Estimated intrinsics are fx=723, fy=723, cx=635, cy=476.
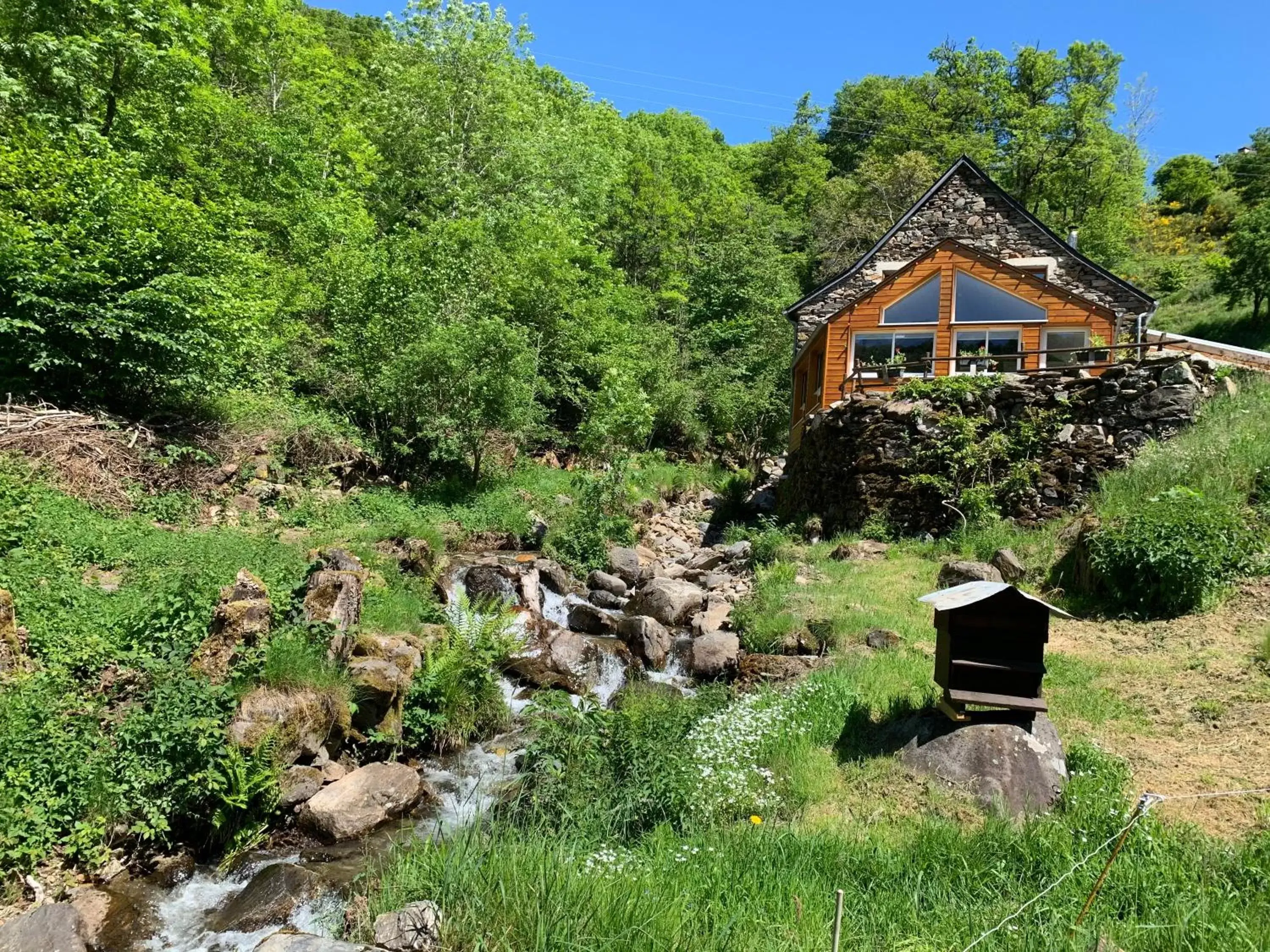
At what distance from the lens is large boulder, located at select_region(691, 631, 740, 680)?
1018 cm

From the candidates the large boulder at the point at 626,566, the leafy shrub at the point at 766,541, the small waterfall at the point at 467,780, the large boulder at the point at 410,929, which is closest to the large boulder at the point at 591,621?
the large boulder at the point at 626,566

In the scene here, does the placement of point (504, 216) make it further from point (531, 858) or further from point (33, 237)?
point (531, 858)

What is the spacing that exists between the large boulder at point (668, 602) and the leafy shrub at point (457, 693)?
3.95 meters

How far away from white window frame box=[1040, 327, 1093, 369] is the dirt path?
34.4 feet

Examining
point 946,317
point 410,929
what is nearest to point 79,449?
point 410,929

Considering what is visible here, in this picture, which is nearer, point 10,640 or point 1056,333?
point 10,640

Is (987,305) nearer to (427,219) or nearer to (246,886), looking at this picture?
(427,219)

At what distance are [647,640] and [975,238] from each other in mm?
16237

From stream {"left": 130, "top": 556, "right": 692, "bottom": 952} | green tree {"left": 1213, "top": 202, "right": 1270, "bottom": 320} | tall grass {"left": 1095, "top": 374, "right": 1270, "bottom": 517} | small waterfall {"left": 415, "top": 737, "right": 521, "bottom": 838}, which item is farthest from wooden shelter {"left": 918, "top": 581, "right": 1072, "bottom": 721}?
green tree {"left": 1213, "top": 202, "right": 1270, "bottom": 320}

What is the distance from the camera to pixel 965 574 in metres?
10.4

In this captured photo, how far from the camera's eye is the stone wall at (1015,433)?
12758 mm

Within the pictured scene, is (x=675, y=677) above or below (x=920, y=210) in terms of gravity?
below

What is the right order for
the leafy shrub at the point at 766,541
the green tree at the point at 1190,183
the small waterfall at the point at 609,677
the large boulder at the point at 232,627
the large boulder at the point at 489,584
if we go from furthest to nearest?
the green tree at the point at 1190,183
the leafy shrub at the point at 766,541
the large boulder at the point at 489,584
the small waterfall at the point at 609,677
the large boulder at the point at 232,627

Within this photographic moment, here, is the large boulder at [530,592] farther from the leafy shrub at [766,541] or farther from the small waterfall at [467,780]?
the leafy shrub at [766,541]
